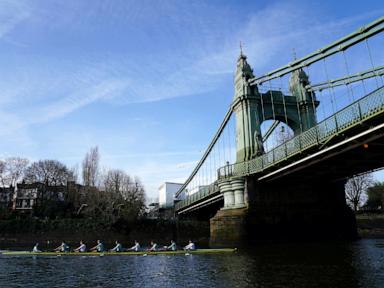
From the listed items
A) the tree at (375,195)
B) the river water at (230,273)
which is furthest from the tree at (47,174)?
the tree at (375,195)

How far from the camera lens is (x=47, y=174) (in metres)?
63.1

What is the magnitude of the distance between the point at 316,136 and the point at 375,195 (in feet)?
174

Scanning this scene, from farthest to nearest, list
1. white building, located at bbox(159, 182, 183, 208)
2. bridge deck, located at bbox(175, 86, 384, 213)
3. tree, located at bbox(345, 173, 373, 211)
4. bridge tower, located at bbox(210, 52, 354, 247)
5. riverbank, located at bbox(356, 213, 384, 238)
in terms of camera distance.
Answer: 1. white building, located at bbox(159, 182, 183, 208)
2. tree, located at bbox(345, 173, 373, 211)
3. riverbank, located at bbox(356, 213, 384, 238)
4. bridge tower, located at bbox(210, 52, 354, 247)
5. bridge deck, located at bbox(175, 86, 384, 213)

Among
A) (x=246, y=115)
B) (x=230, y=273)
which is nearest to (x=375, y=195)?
(x=246, y=115)

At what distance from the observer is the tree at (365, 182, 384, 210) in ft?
214

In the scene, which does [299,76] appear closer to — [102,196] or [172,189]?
[102,196]

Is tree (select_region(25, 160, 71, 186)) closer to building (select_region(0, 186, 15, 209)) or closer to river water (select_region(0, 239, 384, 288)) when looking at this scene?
building (select_region(0, 186, 15, 209))

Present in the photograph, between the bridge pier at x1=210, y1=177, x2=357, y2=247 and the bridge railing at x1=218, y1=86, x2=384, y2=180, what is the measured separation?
1637mm

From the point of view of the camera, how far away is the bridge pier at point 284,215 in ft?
92.6

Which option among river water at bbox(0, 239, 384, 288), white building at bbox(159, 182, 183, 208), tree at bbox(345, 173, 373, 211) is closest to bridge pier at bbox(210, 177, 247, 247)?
river water at bbox(0, 239, 384, 288)

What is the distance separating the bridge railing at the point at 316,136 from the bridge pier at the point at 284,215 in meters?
1.64

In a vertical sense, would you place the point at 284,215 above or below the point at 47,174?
below

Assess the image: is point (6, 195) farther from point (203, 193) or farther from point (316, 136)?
point (316, 136)

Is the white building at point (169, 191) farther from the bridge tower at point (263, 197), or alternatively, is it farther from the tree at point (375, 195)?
the bridge tower at point (263, 197)
